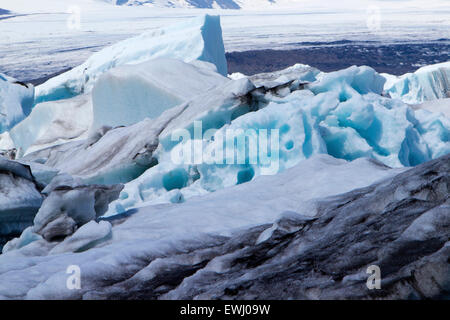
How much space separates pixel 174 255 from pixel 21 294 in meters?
0.83

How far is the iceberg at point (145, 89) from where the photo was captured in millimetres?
8578

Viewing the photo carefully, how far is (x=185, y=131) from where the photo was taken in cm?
674

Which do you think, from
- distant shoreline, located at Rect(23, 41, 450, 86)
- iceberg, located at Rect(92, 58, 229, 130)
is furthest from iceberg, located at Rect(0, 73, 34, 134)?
distant shoreline, located at Rect(23, 41, 450, 86)

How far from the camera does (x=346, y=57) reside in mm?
46250

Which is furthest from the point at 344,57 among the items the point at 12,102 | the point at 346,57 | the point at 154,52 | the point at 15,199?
the point at 15,199

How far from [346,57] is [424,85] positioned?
97.6ft

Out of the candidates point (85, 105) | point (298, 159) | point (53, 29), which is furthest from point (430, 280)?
point (53, 29)

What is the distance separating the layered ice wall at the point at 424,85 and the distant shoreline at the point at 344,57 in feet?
75.8

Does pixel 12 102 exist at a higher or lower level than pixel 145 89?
lower

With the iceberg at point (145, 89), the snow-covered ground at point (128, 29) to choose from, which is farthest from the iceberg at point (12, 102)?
the snow-covered ground at point (128, 29)

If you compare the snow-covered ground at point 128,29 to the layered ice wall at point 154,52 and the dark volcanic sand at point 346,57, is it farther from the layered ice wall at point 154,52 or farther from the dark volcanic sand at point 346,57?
the layered ice wall at point 154,52

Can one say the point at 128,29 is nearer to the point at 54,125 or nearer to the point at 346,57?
the point at 346,57

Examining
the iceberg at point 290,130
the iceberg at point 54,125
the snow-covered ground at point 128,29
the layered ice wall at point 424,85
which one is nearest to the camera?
the iceberg at point 290,130

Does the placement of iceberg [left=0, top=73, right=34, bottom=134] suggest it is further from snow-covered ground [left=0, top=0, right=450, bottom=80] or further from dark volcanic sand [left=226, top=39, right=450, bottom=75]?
dark volcanic sand [left=226, top=39, right=450, bottom=75]
